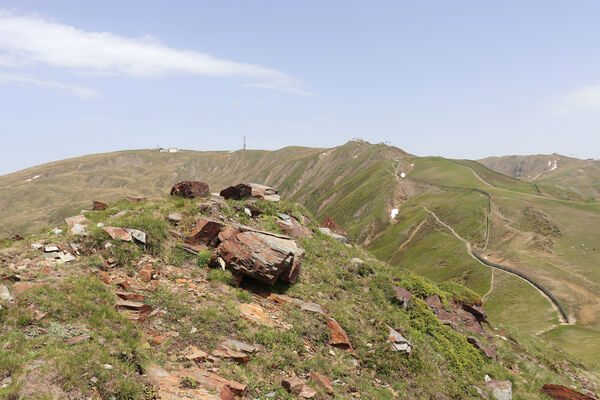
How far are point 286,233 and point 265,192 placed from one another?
6238mm

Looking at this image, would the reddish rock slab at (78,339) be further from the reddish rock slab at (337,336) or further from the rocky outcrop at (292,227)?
the rocky outcrop at (292,227)

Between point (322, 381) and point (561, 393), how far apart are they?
15.4 metres

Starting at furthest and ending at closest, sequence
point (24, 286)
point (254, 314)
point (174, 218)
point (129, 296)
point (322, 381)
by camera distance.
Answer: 1. point (174, 218)
2. point (254, 314)
3. point (129, 296)
4. point (322, 381)
5. point (24, 286)

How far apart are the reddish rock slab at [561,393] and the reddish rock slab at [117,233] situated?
24.1 metres

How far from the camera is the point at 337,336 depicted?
15.0 m

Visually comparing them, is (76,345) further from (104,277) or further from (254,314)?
(254,314)

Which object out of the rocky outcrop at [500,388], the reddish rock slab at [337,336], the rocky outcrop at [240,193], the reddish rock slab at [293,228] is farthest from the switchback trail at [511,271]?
the rocky outcrop at [240,193]

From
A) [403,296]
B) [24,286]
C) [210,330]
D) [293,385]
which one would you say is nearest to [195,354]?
[210,330]

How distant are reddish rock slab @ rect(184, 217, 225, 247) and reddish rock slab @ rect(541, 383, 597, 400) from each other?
20.3 meters

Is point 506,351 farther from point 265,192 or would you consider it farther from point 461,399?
point 265,192

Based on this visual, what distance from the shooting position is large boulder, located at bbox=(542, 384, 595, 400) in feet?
Answer: 58.0

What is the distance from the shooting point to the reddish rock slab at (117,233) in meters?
15.7

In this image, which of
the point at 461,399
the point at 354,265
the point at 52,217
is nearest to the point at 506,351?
the point at 461,399

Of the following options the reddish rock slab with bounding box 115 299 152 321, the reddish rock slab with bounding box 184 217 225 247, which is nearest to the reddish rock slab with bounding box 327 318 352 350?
the reddish rock slab with bounding box 184 217 225 247
